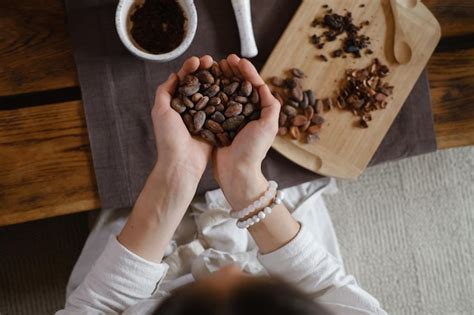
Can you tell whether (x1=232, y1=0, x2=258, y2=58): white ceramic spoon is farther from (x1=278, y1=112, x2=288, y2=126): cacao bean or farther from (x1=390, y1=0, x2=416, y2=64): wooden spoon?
(x1=390, y1=0, x2=416, y2=64): wooden spoon

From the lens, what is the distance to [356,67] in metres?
0.77

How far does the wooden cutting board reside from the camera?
76cm

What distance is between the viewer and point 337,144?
78cm

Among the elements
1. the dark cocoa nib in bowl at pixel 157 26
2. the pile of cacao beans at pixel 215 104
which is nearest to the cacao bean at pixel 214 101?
the pile of cacao beans at pixel 215 104

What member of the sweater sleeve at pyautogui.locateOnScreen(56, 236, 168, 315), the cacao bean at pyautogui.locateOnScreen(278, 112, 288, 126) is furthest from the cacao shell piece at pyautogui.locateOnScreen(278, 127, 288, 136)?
the sweater sleeve at pyautogui.locateOnScreen(56, 236, 168, 315)

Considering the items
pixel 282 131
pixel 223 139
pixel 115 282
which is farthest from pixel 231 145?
pixel 115 282

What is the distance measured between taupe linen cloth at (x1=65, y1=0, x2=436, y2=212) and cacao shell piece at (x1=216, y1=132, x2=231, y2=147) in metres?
0.09

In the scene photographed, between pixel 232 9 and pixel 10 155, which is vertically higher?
pixel 232 9

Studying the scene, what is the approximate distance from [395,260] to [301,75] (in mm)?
561

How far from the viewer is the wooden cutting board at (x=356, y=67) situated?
0.76 meters

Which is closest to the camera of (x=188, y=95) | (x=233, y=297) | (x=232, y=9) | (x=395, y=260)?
(x=233, y=297)

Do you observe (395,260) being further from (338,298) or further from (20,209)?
(20,209)

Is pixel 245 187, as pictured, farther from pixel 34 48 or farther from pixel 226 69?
pixel 34 48

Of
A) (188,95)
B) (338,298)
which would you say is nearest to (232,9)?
(188,95)
